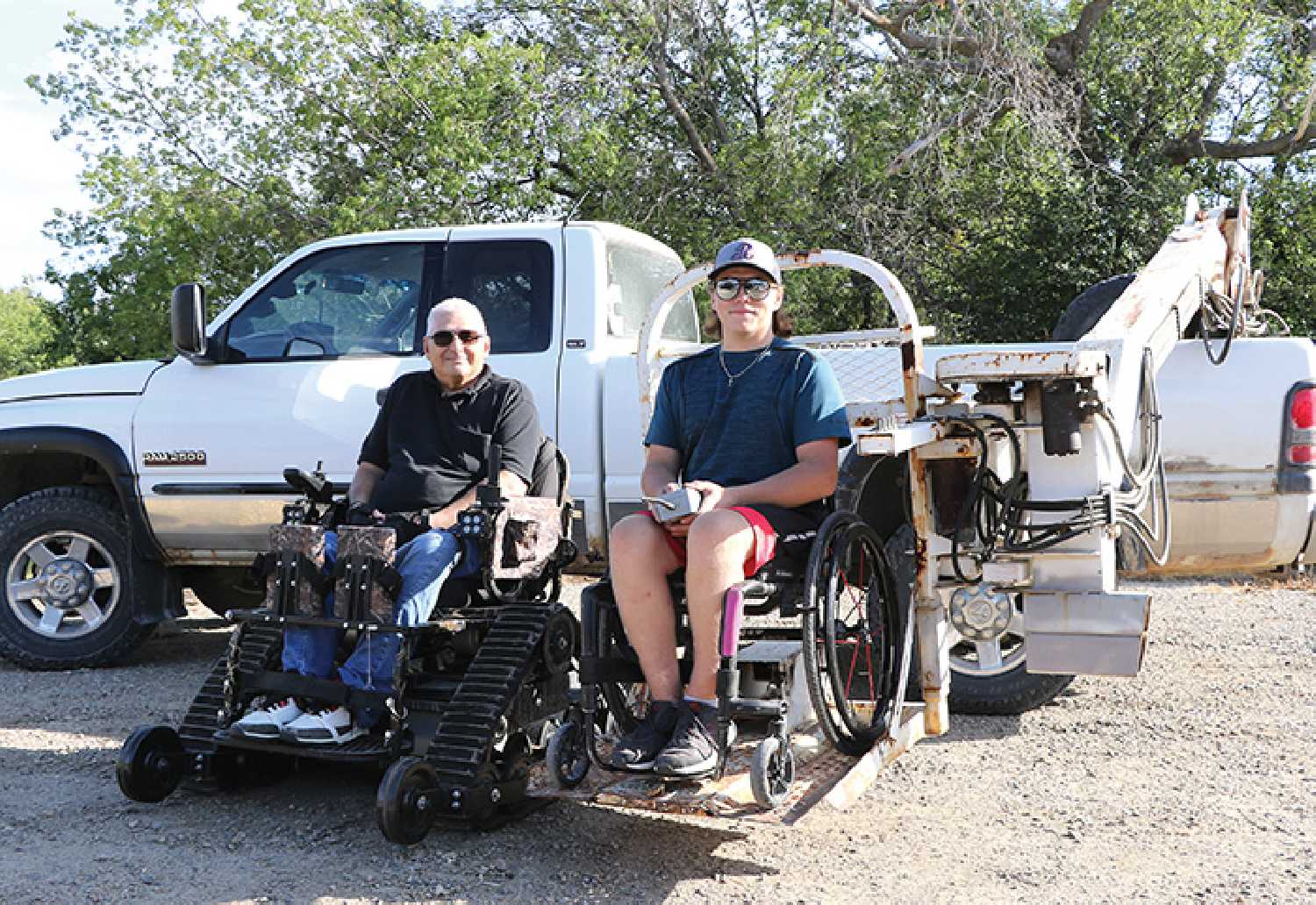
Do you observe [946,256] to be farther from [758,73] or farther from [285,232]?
[285,232]

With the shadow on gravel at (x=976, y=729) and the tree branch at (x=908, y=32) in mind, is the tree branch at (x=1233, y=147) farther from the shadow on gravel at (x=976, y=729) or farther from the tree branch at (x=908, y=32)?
the shadow on gravel at (x=976, y=729)

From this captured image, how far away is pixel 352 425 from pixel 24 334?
1718 inches

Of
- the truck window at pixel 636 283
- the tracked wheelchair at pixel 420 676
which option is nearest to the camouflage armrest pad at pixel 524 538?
the tracked wheelchair at pixel 420 676

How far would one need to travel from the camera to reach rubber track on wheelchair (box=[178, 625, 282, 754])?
424 cm

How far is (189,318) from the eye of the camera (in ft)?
19.8

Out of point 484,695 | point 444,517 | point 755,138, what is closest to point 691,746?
point 484,695

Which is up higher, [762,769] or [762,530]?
[762,530]

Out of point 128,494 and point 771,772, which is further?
point 128,494

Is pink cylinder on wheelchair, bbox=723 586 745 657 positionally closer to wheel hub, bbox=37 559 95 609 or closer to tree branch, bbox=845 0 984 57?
wheel hub, bbox=37 559 95 609

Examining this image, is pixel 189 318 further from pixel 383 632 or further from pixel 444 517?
pixel 383 632

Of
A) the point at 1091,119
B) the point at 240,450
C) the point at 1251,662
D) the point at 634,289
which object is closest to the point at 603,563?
the point at 634,289

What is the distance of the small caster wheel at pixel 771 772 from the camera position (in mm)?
3369

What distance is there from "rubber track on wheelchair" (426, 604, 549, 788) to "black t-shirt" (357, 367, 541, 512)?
658 millimetres

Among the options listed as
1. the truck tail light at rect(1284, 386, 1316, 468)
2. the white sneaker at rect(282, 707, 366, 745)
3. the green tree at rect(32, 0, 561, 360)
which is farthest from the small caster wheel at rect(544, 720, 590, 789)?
the green tree at rect(32, 0, 561, 360)
